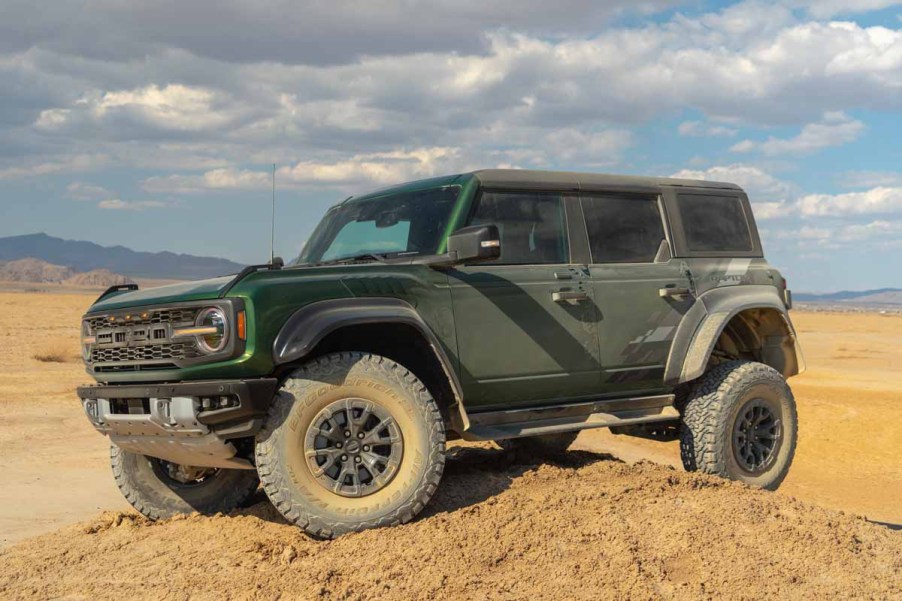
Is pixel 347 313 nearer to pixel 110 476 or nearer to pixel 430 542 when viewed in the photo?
pixel 430 542

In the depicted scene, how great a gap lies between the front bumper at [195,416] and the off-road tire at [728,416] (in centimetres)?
Answer: 333

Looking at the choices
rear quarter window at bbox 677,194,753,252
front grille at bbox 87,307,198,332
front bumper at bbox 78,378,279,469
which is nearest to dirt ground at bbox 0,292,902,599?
front bumper at bbox 78,378,279,469

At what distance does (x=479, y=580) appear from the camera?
15.3ft

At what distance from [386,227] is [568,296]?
1.30m

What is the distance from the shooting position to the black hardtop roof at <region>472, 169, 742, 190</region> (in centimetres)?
629

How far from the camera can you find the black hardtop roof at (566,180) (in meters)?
6.29

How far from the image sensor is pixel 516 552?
4.98m

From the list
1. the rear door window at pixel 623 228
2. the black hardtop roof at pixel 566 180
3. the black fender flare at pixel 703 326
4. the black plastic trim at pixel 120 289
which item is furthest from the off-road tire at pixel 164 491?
the black fender flare at pixel 703 326

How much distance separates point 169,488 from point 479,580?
2.65 metres

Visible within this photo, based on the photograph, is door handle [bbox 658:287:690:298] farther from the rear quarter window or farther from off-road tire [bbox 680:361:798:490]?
off-road tire [bbox 680:361:798:490]

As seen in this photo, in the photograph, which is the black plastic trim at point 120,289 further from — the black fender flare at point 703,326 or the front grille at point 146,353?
the black fender flare at point 703,326

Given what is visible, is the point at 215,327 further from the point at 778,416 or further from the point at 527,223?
the point at 778,416

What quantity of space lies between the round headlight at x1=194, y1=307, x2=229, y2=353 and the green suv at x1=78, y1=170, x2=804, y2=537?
1cm

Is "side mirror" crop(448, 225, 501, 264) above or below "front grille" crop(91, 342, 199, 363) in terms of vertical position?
above
